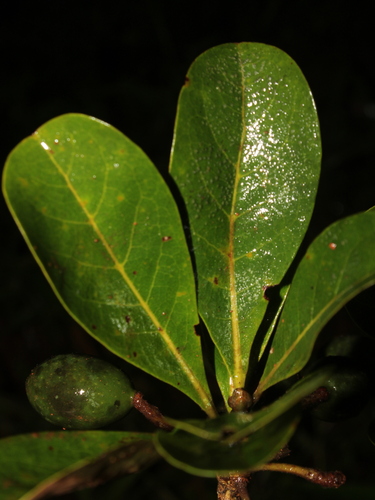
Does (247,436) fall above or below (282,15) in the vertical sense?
below

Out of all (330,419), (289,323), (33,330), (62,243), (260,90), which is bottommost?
(33,330)

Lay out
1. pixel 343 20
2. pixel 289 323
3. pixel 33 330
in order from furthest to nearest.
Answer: pixel 343 20 < pixel 33 330 < pixel 289 323

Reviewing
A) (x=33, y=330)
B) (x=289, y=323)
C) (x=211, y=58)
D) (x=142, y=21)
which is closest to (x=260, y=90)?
(x=211, y=58)

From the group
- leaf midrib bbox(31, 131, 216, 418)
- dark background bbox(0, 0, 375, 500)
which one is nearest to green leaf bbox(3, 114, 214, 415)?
leaf midrib bbox(31, 131, 216, 418)

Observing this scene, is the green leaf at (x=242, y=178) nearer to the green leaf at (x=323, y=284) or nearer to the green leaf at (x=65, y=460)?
the green leaf at (x=323, y=284)

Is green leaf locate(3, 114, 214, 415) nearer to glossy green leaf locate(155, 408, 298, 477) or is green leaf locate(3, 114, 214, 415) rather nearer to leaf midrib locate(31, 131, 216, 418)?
leaf midrib locate(31, 131, 216, 418)

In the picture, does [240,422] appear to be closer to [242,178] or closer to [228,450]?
[228,450]

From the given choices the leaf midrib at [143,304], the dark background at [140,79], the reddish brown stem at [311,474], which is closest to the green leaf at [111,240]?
the leaf midrib at [143,304]

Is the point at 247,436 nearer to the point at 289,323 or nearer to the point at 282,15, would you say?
the point at 289,323
